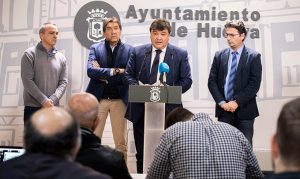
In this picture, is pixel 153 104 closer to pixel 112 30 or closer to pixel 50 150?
pixel 112 30

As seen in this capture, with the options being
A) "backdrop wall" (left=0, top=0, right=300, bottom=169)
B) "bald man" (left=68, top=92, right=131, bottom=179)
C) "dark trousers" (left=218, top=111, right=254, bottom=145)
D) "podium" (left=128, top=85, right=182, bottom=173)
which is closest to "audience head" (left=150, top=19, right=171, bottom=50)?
"podium" (left=128, top=85, right=182, bottom=173)

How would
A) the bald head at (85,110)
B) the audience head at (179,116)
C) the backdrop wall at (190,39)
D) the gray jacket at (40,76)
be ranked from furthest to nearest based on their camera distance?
the backdrop wall at (190,39) < the gray jacket at (40,76) < the audience head at (179,116) < the bald head at (85,110)

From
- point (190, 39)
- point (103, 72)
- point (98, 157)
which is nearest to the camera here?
point (98, 157)

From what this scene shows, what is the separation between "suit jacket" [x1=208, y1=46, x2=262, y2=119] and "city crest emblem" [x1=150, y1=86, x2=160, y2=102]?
1089 mm

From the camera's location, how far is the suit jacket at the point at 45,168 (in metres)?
1.33

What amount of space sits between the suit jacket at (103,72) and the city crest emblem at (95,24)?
779mm

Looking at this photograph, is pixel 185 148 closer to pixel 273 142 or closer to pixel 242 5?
pixel 273 142

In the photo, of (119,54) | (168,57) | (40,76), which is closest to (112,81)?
(119,54)

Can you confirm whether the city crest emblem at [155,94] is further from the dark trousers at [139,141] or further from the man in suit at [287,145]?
the man in suit at [287,145]

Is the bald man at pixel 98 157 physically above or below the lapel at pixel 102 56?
below

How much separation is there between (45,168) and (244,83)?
124 inches

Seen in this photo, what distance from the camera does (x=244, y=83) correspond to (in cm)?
420

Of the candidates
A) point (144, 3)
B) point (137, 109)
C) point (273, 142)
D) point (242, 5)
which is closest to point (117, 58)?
point (137, 109)

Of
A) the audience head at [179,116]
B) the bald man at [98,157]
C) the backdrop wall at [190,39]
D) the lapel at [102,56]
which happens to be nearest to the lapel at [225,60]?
the backdrop wall at [190,39]
